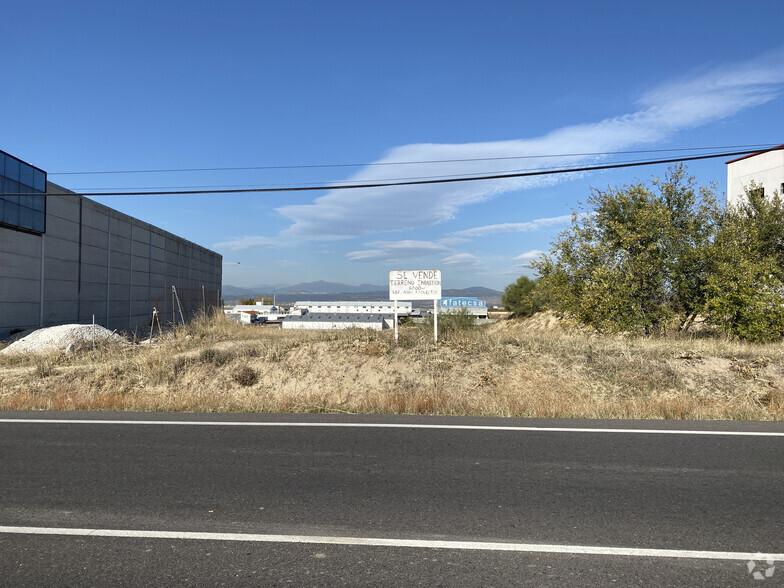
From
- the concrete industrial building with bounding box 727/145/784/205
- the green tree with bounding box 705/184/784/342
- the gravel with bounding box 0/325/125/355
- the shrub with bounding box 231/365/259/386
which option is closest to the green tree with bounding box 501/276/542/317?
the concrete industrial building with bounding box 727/145/784/205

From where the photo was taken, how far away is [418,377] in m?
13.2

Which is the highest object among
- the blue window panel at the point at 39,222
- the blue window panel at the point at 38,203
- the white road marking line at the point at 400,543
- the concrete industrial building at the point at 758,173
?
the concrete industrial building at the point at 758,173

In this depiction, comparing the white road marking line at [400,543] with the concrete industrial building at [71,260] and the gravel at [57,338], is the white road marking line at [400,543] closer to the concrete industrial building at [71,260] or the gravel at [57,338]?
the gravel at [57,338]

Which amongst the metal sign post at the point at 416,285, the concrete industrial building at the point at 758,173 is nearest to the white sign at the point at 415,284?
the metal sign post at the point at 416,285

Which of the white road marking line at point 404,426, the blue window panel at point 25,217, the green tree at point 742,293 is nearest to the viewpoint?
the white road marking line at point 404,426

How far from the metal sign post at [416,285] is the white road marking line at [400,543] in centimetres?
1104

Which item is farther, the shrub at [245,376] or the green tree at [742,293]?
the green tree at [742,293]

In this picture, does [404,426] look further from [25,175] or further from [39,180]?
[39,180]

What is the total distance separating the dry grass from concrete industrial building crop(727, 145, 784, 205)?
1364 inches

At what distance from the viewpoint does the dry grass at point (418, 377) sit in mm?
9445

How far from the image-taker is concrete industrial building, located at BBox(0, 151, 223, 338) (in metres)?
29.1

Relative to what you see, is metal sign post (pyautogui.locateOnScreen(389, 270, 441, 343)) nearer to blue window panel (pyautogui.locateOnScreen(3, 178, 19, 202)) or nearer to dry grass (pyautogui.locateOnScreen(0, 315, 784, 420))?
dry grass (pyautogui.locateOnScreen(0, 315, 784, 420))

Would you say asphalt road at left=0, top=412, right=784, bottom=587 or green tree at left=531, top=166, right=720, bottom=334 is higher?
green tree at left=531, top=166, right=720, bottom=334

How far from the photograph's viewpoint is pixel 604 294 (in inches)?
790
